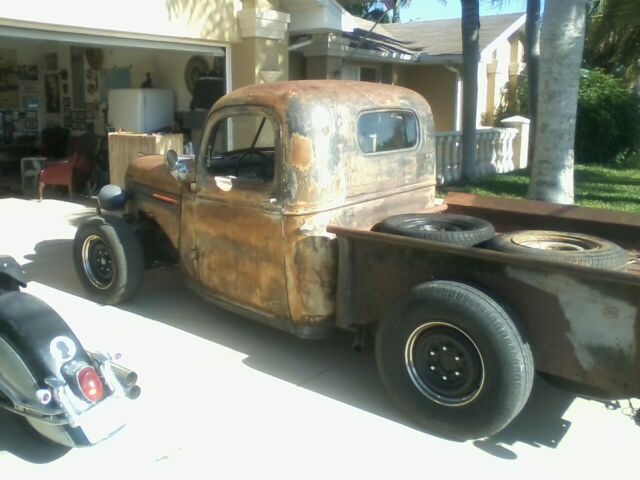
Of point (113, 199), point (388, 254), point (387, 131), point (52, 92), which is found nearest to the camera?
point (388, 254)

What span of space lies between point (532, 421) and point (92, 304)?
3.74m

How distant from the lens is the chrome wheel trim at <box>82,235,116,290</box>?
5.71 m

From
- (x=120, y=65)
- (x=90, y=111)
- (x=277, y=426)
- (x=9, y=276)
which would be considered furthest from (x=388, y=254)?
(x=90, y=111)

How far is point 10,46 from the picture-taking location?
1379cm

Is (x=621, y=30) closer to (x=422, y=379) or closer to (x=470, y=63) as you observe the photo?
(x=470, y=63)

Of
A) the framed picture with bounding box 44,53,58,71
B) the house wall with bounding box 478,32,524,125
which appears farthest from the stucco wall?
the house wall with bounding box 478,32,524,125

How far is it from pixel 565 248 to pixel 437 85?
15.1 metres

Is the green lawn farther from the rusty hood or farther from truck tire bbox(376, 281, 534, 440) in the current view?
truck tire bbox(376, 281, 534, 440)

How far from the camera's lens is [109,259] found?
18.7 ft

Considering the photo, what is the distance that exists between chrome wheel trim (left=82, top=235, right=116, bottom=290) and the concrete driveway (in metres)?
0.43

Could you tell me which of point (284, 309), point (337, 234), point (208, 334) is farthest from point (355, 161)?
point (208, 334)

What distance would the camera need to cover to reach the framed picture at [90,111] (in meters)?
13.5

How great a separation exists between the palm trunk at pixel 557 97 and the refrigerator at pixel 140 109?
7.02 metres

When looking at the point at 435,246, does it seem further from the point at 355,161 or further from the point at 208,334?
the point at 208,334
